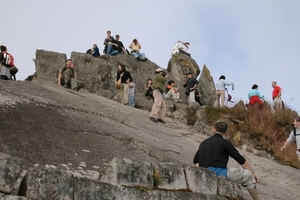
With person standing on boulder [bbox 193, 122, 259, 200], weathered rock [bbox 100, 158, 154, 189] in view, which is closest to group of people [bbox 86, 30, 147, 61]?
person standing on boulder [bbox 193, 122, 259, 200]

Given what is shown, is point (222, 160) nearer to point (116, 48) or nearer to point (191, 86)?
point (191, 86)

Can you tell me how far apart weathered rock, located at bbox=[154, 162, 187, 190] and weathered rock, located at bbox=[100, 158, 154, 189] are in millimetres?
142

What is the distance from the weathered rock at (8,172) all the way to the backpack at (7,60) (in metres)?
11.4

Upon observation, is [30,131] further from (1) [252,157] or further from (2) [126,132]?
(1) [252,157]

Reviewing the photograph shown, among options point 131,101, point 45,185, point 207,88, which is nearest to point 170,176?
point 45,185

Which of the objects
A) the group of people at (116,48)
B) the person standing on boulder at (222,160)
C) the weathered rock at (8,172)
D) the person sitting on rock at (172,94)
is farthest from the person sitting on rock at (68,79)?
the weathered rock at (8,172)

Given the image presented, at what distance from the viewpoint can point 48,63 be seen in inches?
831

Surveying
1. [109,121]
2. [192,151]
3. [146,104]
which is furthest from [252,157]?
[146,104]

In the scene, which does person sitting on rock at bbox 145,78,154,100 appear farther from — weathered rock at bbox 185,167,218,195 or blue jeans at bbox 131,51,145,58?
weathered rock at bbox 185,167,218,195

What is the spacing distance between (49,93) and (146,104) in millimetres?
6852

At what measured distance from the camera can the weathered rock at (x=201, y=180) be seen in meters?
6.80

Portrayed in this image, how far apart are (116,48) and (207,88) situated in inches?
189

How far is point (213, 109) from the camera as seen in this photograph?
65.3 feet

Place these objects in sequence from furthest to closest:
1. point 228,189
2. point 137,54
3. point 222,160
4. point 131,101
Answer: point 137,54, point 131,101, point 222,160, point 228,189
